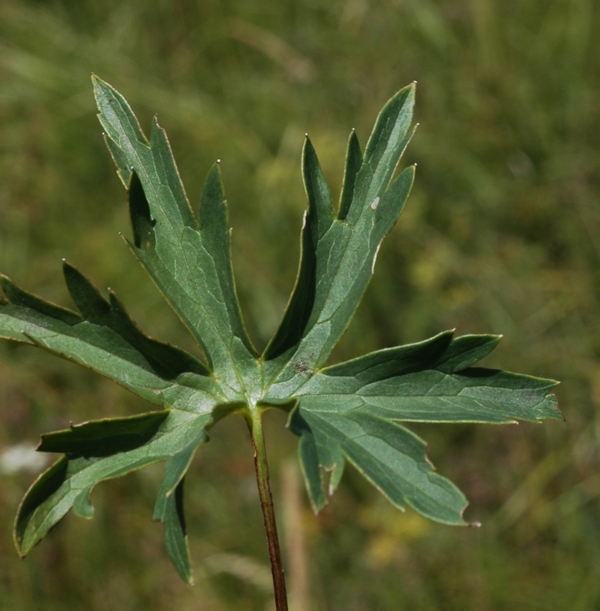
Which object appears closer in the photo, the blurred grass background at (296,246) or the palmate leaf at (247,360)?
the palmate leaf at (247,360)

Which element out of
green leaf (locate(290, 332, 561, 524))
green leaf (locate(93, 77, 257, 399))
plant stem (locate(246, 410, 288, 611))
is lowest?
plant stem (locate(246, 410, 288, 611))

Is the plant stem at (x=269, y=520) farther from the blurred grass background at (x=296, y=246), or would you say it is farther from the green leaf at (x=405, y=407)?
the blurred grass background at (x=296, y=246)

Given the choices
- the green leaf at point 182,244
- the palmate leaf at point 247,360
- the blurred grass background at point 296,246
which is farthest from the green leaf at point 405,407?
the blurred grass background at point 296,246

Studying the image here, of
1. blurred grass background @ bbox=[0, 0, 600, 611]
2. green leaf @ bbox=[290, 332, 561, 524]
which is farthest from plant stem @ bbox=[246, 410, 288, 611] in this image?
blurred grass background @ bbox=[0, 0, 600, 611]

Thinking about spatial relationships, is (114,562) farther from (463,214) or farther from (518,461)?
(463,214)

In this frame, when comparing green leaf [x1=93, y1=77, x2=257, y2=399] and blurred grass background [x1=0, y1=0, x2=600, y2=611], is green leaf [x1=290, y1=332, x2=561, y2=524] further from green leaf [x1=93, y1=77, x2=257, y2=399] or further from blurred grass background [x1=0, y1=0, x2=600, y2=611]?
blurred grass background [x1=0, y1=0, x2=600, y2=611]
